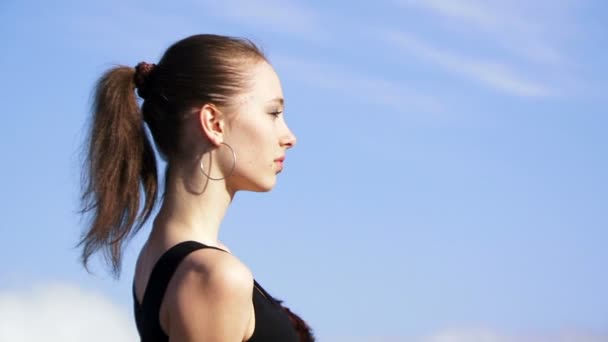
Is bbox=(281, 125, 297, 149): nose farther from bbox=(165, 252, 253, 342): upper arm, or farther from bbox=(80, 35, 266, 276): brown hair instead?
bbox=(165, 252, 253, 342): upper arm

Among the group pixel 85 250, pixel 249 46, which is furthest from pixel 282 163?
pixel 85 250

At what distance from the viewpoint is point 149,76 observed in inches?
211

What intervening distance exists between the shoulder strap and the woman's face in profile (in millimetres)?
356

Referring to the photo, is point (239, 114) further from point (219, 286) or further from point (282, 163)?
point (219, 286)

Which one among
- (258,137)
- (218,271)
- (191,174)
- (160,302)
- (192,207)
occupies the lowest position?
(160,302)

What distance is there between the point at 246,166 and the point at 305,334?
0.69 metres

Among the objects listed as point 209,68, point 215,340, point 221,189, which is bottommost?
point 215,340

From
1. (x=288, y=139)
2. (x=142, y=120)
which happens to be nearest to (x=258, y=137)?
(x=288, y=139)

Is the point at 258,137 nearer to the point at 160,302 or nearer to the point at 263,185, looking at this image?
the point at 263,185

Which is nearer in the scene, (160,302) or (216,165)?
(160,302)

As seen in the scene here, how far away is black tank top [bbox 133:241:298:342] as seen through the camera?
4.79m

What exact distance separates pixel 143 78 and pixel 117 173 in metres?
0.41

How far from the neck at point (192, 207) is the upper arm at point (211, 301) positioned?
301 millimetres

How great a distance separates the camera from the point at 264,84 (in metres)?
5.16
